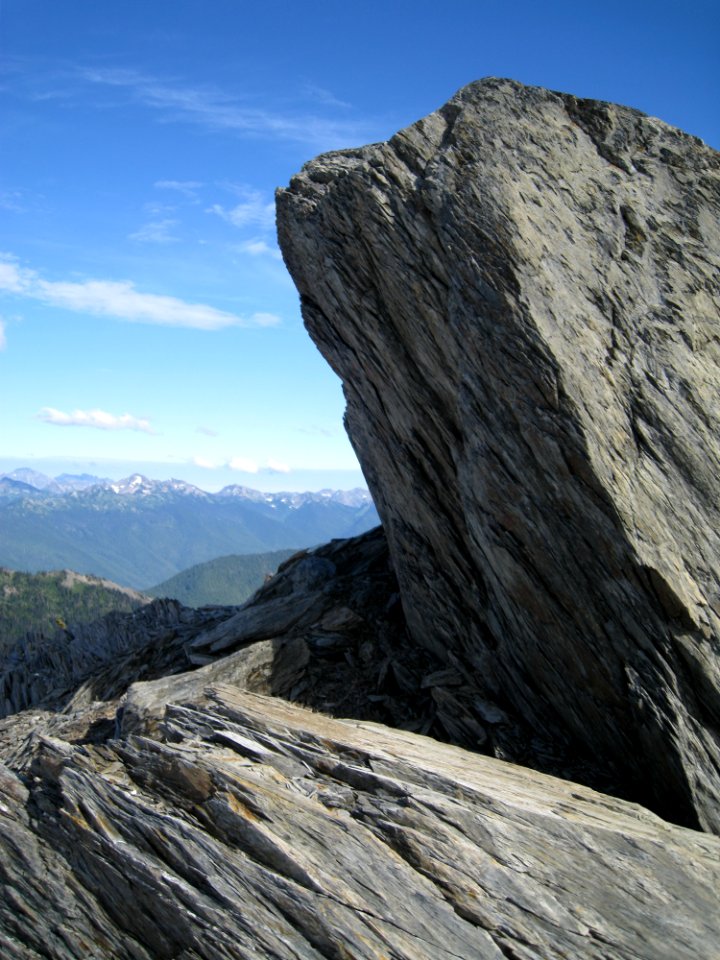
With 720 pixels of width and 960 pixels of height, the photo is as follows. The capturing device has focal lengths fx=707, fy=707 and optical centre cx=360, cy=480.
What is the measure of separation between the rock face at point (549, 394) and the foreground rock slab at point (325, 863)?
2.73 metres

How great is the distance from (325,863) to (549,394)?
954 centimetres

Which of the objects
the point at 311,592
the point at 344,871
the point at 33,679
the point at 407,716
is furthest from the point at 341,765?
the point at 33,679

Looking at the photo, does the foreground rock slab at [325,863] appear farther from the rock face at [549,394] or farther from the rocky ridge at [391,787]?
the rock face at [549,394]

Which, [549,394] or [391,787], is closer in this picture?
[391,787]

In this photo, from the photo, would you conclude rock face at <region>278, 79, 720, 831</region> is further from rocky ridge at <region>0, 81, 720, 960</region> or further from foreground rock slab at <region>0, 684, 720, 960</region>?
foreground rock slab at <region>0, 684, 720, 960</region>

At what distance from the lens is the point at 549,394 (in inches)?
571

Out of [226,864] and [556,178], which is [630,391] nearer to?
[556,178]

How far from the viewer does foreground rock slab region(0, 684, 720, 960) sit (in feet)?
33.8

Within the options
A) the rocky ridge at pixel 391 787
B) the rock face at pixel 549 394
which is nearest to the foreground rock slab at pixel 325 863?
the rocky ridge at pixel 391 787

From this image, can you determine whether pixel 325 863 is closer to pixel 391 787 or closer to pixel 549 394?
pixel 391 787

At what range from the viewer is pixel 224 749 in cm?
1337

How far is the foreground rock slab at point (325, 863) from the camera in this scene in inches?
405

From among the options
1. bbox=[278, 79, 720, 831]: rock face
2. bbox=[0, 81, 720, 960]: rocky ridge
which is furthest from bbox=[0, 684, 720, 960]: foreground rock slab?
bbox=[278, 79, 720, 831]: rock face

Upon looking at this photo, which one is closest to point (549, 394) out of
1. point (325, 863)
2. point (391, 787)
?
point (391, 787)
